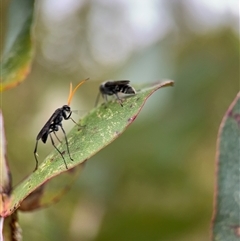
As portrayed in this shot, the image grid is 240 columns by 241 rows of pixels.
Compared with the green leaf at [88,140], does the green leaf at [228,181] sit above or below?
below

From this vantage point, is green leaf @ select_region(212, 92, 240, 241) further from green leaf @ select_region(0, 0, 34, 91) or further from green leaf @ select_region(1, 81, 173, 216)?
green leaf @ select_region(0, 0, 34, 91)

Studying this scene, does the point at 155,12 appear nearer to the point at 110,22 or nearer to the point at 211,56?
the point at 110,22

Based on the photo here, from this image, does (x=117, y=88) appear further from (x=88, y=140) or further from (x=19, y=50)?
(x=88, y=140)

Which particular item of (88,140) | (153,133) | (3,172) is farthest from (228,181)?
(153,133)

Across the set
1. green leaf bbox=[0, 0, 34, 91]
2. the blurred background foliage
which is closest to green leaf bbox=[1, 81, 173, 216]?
green leaf bbox=[0, 0, 34, 91]

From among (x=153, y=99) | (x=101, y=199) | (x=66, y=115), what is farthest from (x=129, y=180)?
(x=66, y=115)

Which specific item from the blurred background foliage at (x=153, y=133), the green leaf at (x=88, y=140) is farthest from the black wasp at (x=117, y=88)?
the blurred background foliage at (x=153, y=133)

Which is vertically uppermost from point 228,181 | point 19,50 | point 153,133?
point 19,50

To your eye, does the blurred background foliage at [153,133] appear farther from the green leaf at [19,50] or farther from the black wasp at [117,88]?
the black wasp at [117,88]
